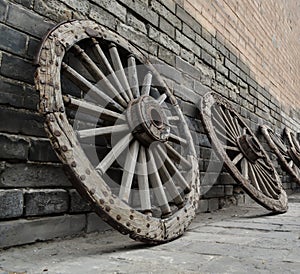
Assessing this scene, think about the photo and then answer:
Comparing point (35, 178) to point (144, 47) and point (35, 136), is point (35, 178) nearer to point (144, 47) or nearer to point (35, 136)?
point (35, 136)

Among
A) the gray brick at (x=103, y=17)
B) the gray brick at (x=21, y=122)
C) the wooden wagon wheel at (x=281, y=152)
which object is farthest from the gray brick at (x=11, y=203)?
the wooden wagon wheel at (x=281, y=152)

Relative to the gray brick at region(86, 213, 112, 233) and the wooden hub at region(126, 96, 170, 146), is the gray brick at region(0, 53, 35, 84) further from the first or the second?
the gray brick at region(86, 213, 112, 233)

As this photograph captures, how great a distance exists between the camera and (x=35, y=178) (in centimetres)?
165

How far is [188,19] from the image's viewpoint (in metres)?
3.20

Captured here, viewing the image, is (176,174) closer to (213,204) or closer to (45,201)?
(45,201)

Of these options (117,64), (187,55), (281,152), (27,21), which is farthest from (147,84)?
(281,152)

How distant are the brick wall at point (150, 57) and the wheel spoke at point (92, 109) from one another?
Result: 226mm

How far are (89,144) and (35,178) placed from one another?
0.41m

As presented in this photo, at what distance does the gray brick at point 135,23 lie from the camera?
2417mm

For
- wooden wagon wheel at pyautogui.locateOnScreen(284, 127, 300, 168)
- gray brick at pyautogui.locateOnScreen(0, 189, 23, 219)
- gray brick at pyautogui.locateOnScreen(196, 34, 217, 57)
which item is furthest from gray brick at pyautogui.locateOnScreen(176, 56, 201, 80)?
wooden wagon wheel at pyautogui.locateOnScreen(284, 127, 300, 168)

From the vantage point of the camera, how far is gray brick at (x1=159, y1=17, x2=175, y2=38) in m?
2.78

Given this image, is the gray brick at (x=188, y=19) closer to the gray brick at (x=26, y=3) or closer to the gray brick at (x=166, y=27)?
the gray brick at (x=166, y=27)

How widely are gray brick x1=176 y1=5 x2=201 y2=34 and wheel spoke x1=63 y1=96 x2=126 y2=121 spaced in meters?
1.64

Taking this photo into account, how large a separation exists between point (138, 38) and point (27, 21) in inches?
39.1
